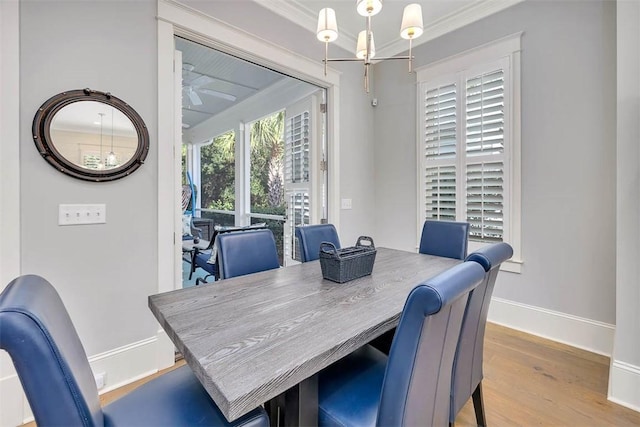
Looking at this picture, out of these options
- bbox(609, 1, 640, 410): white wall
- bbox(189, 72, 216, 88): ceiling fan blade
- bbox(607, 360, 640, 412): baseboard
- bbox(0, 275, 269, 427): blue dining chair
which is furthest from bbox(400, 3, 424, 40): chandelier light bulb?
bbox(189, 72, 216, 88): ceiling fan blade

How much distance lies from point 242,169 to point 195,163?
2545 millimetres

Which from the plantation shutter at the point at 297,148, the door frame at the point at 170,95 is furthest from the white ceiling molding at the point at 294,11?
the plantation shutter at the point at 297,148

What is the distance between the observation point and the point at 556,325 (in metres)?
2.44

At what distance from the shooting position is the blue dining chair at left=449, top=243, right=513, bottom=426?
1.14 metres

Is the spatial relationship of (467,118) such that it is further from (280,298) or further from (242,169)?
(242,169)

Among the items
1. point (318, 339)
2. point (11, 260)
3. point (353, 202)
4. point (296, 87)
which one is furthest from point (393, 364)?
point (296, 87)

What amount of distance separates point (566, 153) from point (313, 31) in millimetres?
2538

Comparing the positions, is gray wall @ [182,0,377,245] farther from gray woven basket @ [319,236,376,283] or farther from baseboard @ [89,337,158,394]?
baseboard @ [89,337,158,394]

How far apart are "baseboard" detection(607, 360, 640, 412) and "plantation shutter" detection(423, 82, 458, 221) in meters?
1.60

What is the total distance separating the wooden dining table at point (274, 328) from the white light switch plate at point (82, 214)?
913mm

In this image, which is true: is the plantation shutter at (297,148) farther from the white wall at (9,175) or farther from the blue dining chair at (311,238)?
the white wall at (9,175)

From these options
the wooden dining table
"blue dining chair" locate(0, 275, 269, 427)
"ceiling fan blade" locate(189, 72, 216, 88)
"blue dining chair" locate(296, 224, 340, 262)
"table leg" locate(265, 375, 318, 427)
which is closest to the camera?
"blue dining chair" locate(0, 275, 269, 427)

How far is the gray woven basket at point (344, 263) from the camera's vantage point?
4.97ft

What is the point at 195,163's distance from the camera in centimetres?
702
